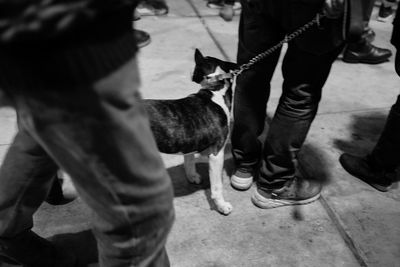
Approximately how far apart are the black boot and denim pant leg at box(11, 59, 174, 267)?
12.5 ft

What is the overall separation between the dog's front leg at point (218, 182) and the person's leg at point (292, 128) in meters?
0.24

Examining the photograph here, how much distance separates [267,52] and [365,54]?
8.86ft

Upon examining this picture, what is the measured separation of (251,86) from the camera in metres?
2.54

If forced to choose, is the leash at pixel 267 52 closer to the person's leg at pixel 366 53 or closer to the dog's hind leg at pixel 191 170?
the dog's hind leg at pixel 191 170

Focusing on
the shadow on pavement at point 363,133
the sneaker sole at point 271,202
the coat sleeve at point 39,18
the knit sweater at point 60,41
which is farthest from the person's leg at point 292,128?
the coat sleeve at point 39,18

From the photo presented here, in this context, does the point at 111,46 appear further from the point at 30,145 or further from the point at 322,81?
the point at 322,81

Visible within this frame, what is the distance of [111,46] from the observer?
3.41 feet

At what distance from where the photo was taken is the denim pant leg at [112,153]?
104 cm

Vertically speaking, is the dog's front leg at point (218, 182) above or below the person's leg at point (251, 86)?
below

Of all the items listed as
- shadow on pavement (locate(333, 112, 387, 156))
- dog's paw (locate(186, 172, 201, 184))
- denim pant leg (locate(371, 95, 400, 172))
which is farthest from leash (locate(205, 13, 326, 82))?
shadow on pavement (locate(333, 112, 387, 156))

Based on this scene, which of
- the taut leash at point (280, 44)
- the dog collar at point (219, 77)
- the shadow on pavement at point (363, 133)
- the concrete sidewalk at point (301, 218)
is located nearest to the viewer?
the taut leash at point (280, 44)

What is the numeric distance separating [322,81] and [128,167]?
4.85 feet

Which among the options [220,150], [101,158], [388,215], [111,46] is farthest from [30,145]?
[388,215]

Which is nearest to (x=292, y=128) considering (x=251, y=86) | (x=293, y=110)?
(x=293, y=110)
